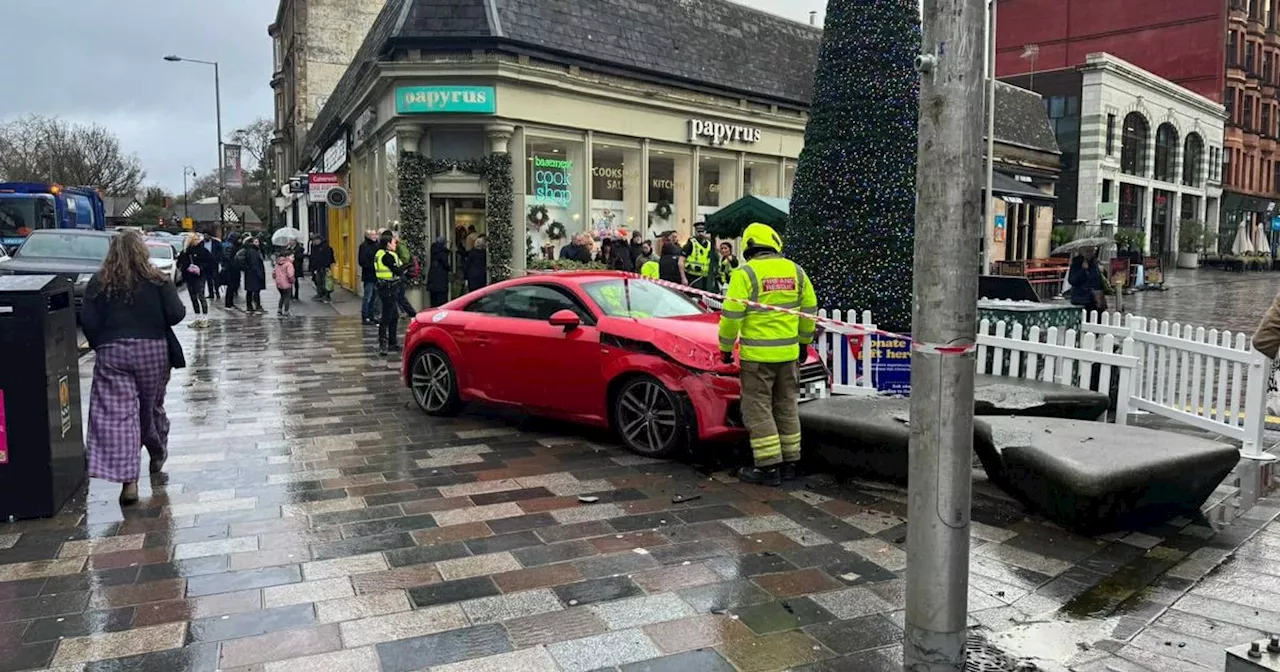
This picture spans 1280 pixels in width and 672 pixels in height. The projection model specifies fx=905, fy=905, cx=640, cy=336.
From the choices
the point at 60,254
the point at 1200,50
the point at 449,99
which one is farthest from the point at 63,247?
the point at 1200,50

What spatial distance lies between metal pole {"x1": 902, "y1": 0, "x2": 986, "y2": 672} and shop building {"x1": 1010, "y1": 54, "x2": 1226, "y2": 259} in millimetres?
37548

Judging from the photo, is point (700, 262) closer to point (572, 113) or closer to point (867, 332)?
point (572, 113)

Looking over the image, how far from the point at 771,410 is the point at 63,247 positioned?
53.2ft

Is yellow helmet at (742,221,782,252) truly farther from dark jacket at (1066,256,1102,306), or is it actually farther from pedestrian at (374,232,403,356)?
dark jacket at (1066,256,1102,306)

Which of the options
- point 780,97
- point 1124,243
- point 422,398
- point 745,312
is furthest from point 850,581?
point 1124,243

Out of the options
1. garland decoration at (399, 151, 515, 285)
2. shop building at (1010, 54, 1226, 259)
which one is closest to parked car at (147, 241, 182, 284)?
garland decoration at (399, 151, 515, 285)

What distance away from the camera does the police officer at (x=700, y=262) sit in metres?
15.9

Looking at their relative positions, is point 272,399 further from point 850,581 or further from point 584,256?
point 584,256

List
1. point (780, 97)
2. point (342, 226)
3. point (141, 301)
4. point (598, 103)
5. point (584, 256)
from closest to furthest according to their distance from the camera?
point (141, 301) < point (584, 256) < point (598, 103) < point (780, 97) < point (342, 226)

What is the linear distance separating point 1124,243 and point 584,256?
90.1ft

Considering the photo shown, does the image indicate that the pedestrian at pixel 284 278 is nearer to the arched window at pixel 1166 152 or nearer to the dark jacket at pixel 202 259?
the dark jacket at pixel 202 259

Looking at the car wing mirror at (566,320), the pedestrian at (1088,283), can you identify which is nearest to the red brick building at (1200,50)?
the pedestrian at (1088,283)

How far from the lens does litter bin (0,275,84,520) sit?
210 inches

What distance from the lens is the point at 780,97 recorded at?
24.0 metres
